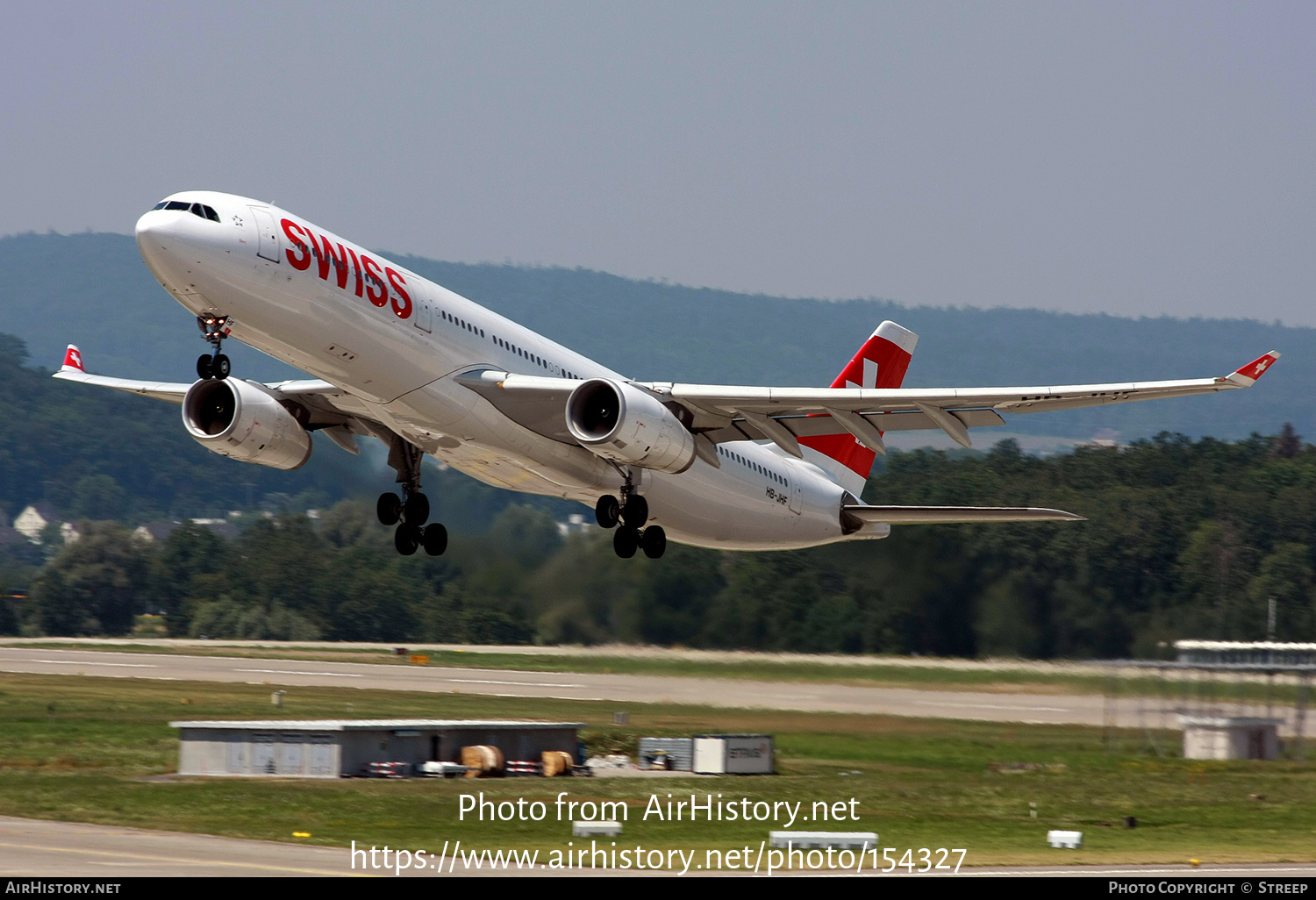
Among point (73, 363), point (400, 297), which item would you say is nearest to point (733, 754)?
point (400, 297)

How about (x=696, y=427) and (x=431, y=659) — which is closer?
(x=696, y=427)

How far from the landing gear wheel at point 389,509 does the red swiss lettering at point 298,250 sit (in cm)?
860

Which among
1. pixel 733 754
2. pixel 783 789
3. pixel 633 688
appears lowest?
pixel 783 789

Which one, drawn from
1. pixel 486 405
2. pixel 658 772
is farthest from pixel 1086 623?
pixel 486 405

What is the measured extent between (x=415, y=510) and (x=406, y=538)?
0.57 metres

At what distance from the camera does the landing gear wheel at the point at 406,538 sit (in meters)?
31.2

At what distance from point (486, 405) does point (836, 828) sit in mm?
8925

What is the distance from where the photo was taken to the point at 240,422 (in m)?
27.2

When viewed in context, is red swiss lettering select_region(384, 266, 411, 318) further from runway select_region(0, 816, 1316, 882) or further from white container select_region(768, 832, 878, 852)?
white container select_region(768, 832, 878, 852)

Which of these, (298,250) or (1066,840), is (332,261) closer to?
(298,250)

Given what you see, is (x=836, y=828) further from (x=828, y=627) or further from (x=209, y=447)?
(x=209, y=447)

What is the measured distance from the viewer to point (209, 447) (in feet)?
89.4

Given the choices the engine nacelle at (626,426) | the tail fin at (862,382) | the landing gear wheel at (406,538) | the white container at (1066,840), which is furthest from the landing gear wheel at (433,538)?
the white container at (1066,840)
